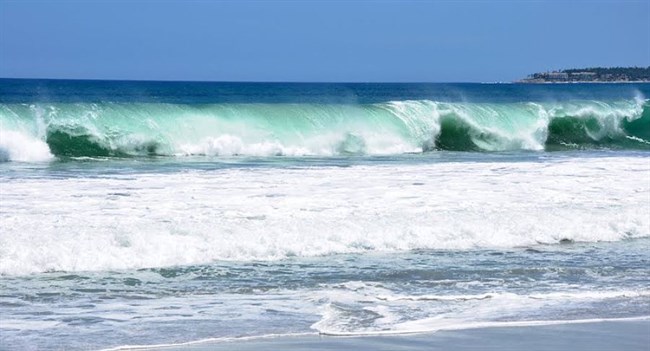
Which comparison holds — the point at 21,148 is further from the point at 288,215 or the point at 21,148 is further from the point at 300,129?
the point at 288,215

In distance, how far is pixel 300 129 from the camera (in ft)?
82.2

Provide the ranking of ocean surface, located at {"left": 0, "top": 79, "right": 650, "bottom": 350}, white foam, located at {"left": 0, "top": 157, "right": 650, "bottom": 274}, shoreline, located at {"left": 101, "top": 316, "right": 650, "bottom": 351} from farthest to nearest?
white foam, located at {"left": 0, "top": 157, "right": 650, "bottom": 274} → ocean surface, located at {"left": 0, "top": 79, "right": 650, "bottom": 350} → shoreline, located at {"left": 101, "top": 316, "right": 650, "bottom": 351}

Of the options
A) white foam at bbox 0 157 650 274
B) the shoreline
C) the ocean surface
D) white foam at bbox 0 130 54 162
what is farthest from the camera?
white foam at bbox 0 130 54 162

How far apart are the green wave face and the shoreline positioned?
45.9 feet

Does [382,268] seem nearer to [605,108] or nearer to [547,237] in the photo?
[547,237]

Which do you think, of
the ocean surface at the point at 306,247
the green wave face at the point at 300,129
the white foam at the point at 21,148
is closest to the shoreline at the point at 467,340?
the ocean surface at the point at 306,247

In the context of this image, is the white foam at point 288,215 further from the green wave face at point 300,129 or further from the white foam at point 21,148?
the green wave face at point 300,129

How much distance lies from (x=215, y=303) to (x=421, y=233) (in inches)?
135

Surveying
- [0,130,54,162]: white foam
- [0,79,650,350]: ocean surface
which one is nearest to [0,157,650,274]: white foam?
[0,79,650,350]: ocean surface

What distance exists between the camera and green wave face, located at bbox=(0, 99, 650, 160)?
862 inches

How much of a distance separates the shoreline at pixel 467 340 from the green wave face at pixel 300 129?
14.0m

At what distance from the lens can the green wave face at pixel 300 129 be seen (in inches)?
862

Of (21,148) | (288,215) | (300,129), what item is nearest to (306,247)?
(288,215)

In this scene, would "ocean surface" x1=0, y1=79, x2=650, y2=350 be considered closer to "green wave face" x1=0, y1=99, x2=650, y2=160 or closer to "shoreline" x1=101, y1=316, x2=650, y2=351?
"shoreline" x1=101, y1=316, x2=650, y2=351
